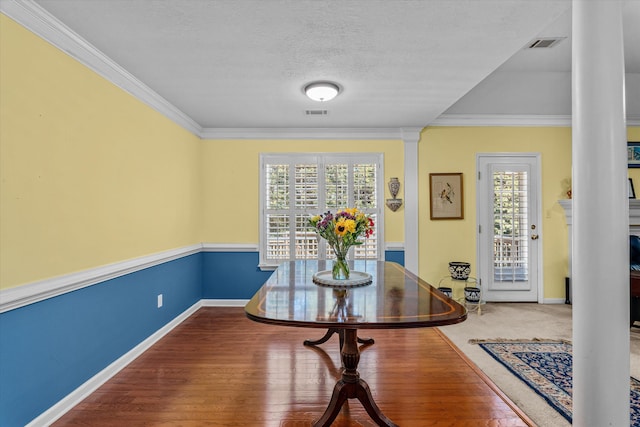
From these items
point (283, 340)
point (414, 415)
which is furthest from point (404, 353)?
point (283, 340)

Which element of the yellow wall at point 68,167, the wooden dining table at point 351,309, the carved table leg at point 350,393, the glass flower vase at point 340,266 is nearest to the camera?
the wooden dining table at point 351,309

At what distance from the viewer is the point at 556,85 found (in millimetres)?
4164

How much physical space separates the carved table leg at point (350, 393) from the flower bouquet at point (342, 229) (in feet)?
1.51

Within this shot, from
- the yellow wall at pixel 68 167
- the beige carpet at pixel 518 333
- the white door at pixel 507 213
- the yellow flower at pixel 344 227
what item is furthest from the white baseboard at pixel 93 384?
the white door at pixel 507 213

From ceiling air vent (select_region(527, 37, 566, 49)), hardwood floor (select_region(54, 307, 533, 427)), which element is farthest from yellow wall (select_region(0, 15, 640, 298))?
ceiling air vent (select_region(527, 37, 566, 49))

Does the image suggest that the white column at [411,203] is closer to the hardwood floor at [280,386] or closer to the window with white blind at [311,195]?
the window with white blind at [311,195]

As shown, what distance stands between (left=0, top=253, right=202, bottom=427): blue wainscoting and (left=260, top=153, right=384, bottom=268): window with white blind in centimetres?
156

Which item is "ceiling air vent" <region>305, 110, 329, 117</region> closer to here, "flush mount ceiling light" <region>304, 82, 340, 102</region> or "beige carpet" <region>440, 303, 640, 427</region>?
"flush mount ceiling light" <region>304, 82, 340, 102</region>

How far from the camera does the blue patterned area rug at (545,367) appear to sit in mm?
2070

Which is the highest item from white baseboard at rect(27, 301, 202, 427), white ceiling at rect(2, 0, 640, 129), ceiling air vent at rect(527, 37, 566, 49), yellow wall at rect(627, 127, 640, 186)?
ceiling air vent at rect(527, 37, 566, 49)

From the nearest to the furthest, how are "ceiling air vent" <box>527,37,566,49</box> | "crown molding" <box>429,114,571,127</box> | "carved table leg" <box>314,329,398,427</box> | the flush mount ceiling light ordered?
"carved table leg" <box>314,329,398,427</box>, the flush mount ceiling light, "ceiling air vent" <box>527,37,566,49</box>, "crown molding" <box>429,114,571,127</box>

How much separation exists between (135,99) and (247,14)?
1.54 meters

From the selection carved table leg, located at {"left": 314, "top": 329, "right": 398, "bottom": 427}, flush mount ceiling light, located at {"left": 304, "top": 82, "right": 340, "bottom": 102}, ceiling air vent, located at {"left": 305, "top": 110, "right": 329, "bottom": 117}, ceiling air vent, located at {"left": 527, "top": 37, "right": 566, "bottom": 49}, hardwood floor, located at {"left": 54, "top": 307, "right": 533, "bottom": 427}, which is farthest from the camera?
ceiling air vent, located at {"left": 305, "top": 110, "right": 329, "bottom": 117}

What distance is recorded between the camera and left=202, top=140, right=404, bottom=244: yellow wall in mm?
4266
